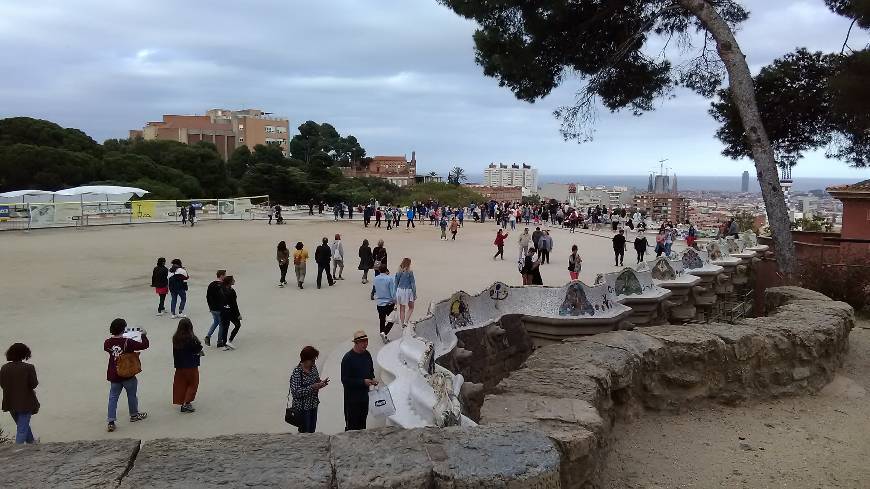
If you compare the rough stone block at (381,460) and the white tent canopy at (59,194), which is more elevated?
the white tent canopy at (59,194)

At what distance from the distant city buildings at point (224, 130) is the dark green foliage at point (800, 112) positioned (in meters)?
78.7

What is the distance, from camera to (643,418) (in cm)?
587

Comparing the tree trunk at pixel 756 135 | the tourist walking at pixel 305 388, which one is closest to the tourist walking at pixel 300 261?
the tourist walking at pixel 305 388

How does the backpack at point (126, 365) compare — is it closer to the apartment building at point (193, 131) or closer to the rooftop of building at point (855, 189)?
the rooftop of building at point (855, 189)

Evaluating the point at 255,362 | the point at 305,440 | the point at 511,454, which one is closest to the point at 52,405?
the point at 255,362

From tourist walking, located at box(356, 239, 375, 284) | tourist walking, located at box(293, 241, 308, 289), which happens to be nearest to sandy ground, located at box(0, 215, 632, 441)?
tourist walking, located at box(293, 241, 308, 289)

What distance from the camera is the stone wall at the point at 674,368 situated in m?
4.61

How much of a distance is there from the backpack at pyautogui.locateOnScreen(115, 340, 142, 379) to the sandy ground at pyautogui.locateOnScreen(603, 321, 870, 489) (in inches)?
181

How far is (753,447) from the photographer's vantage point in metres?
5.28

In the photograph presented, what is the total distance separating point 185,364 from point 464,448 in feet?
14.1

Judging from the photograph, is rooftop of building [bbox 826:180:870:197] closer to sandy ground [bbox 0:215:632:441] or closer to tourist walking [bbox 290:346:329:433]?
sandy ground [bbox 0:215:632:441]

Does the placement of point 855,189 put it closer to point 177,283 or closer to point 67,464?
point 177,283

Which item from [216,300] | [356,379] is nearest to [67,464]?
[356,379]

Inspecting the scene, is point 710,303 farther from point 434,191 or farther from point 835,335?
point 434,191
